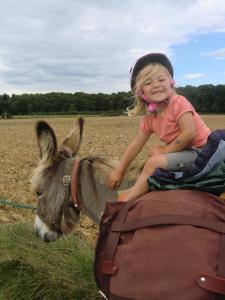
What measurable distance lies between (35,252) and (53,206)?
4.80 ft

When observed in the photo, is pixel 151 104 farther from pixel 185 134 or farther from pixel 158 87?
pixel 185 134

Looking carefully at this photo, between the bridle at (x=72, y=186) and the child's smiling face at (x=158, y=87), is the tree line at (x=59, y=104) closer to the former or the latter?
the bridle at (x=72, y=186)

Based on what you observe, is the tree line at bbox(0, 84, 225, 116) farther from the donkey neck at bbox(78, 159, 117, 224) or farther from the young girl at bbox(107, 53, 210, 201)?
the young girl at bbox(107, 53, 210, 201)

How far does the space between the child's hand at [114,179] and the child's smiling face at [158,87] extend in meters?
0.68

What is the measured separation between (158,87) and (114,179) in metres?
0.83

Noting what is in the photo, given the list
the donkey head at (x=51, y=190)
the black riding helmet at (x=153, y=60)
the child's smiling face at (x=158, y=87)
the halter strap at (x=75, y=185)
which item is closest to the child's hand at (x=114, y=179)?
the halter strap at (x=75, y=185)

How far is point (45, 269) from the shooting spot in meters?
4.81

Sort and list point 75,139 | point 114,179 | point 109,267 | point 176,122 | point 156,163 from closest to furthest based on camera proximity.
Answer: point 109,267 < point 156,163 < point 176,122 < point 114,179 < point 75,139

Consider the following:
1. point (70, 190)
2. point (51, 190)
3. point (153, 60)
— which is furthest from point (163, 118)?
point (51, 190)

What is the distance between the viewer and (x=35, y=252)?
5.11m

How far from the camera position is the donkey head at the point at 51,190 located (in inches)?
151

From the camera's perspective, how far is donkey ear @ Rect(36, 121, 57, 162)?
372cm

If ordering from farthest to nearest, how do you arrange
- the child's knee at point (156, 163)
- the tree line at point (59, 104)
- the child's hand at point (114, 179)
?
the tree line at point (59, 104)
the child's hand at point (114, 179)
the child's knee at point (156, 163)

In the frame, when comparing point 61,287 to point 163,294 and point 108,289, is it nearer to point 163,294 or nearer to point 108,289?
point 108,289
